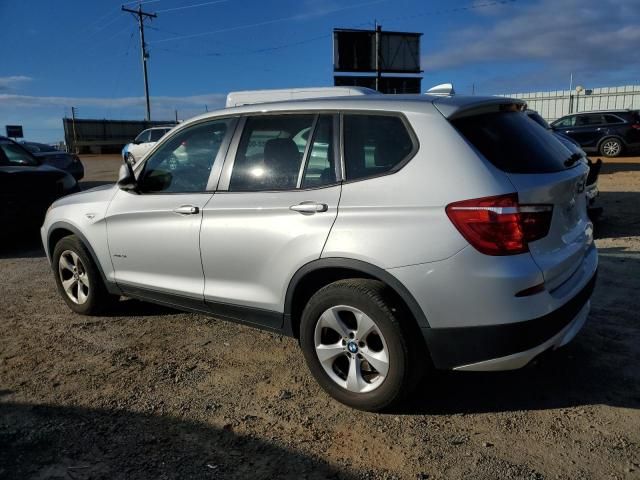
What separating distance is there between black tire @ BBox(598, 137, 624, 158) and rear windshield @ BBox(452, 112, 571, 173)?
18.1 meters

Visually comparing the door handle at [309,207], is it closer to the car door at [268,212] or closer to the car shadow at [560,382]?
the car door at [268,212]

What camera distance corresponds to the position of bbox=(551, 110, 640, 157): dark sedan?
18.9 metres

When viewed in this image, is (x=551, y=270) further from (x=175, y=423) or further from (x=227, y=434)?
(x=175, y=423)

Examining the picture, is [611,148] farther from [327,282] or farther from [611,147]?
[327,282]

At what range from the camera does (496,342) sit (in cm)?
270

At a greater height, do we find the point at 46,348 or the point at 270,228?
the point at 270,228

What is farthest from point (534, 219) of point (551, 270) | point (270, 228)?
point (270, 228)

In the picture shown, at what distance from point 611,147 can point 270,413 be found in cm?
1945

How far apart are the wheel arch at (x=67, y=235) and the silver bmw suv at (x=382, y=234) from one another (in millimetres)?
701

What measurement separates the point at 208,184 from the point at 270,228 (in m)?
0.73

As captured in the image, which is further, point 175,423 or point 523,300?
point 175,423

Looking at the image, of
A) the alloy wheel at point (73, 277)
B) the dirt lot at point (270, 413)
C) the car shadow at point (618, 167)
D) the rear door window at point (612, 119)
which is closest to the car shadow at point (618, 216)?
the dirt lot at point (270, 413)

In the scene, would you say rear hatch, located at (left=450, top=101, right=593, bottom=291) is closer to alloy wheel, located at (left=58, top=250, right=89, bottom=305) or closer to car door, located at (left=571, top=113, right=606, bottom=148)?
alloy wheel, located at (left=58, top=250, right=89, bottom=305)

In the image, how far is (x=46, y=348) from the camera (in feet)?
13.9
